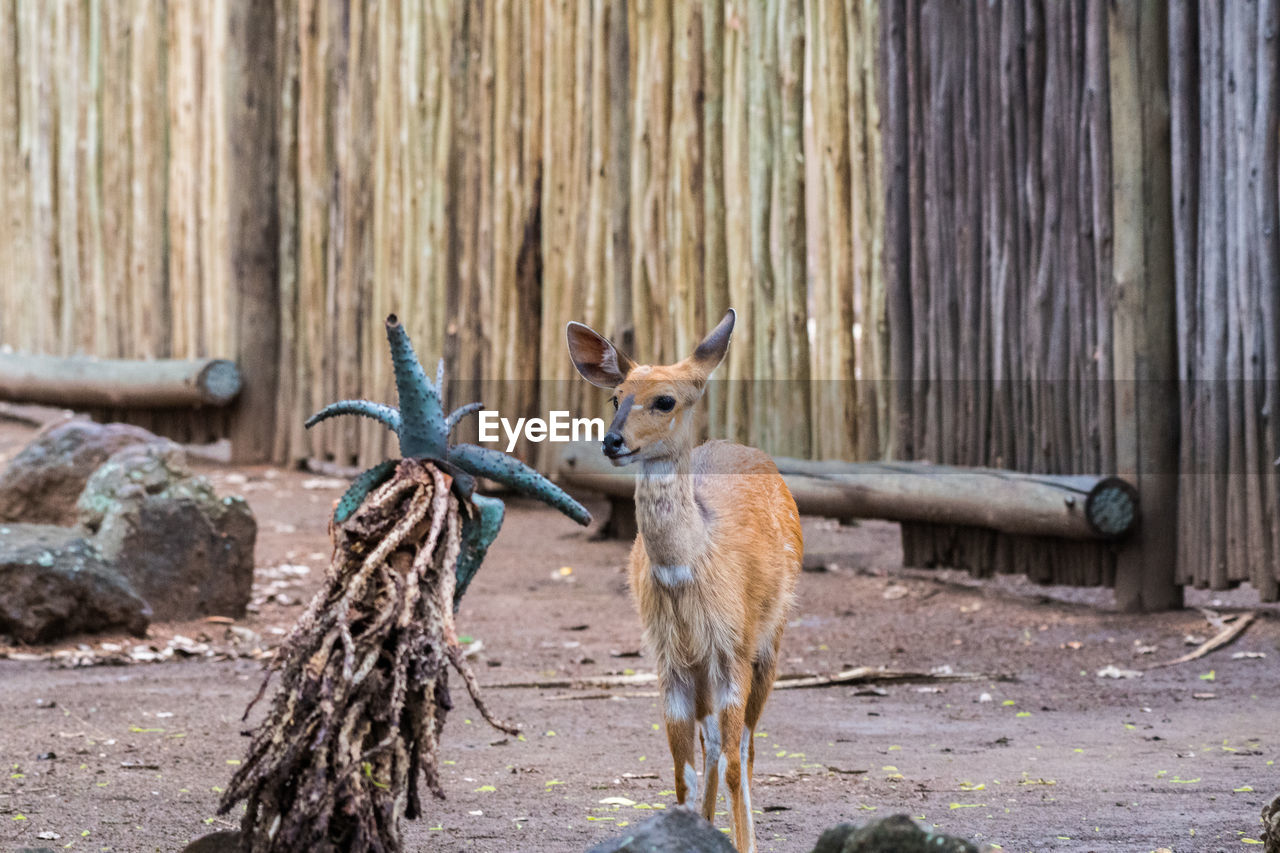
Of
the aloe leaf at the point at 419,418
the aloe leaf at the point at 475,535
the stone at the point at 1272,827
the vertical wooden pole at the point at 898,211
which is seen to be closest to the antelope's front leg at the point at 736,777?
the aloe leaf at the point at 475,535

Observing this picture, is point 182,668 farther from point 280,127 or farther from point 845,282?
point 280,127

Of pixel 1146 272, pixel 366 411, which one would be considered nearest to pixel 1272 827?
pixel 366 411

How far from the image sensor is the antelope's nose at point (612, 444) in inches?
147

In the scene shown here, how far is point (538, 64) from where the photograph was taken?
35.5 ft

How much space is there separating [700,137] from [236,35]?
16.6 ft

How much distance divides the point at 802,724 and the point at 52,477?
4831 mm

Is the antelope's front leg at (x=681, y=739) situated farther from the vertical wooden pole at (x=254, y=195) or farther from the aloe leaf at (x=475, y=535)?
the vertical wooden pole at (x=254, y=195)

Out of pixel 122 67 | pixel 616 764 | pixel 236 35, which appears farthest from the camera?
pixel 122 67

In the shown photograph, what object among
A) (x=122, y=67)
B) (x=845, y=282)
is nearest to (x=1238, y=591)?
(x=845, y=282)

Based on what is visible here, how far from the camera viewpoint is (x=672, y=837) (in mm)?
3297

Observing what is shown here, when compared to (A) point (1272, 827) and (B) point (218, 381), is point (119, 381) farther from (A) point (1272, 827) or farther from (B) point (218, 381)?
(A) point (1272, 827)

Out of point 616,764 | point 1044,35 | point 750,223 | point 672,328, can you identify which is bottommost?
point 616,764

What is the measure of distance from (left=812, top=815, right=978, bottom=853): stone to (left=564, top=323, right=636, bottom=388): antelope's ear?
1461 mm

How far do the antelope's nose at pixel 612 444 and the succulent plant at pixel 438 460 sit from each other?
8.4 inches
